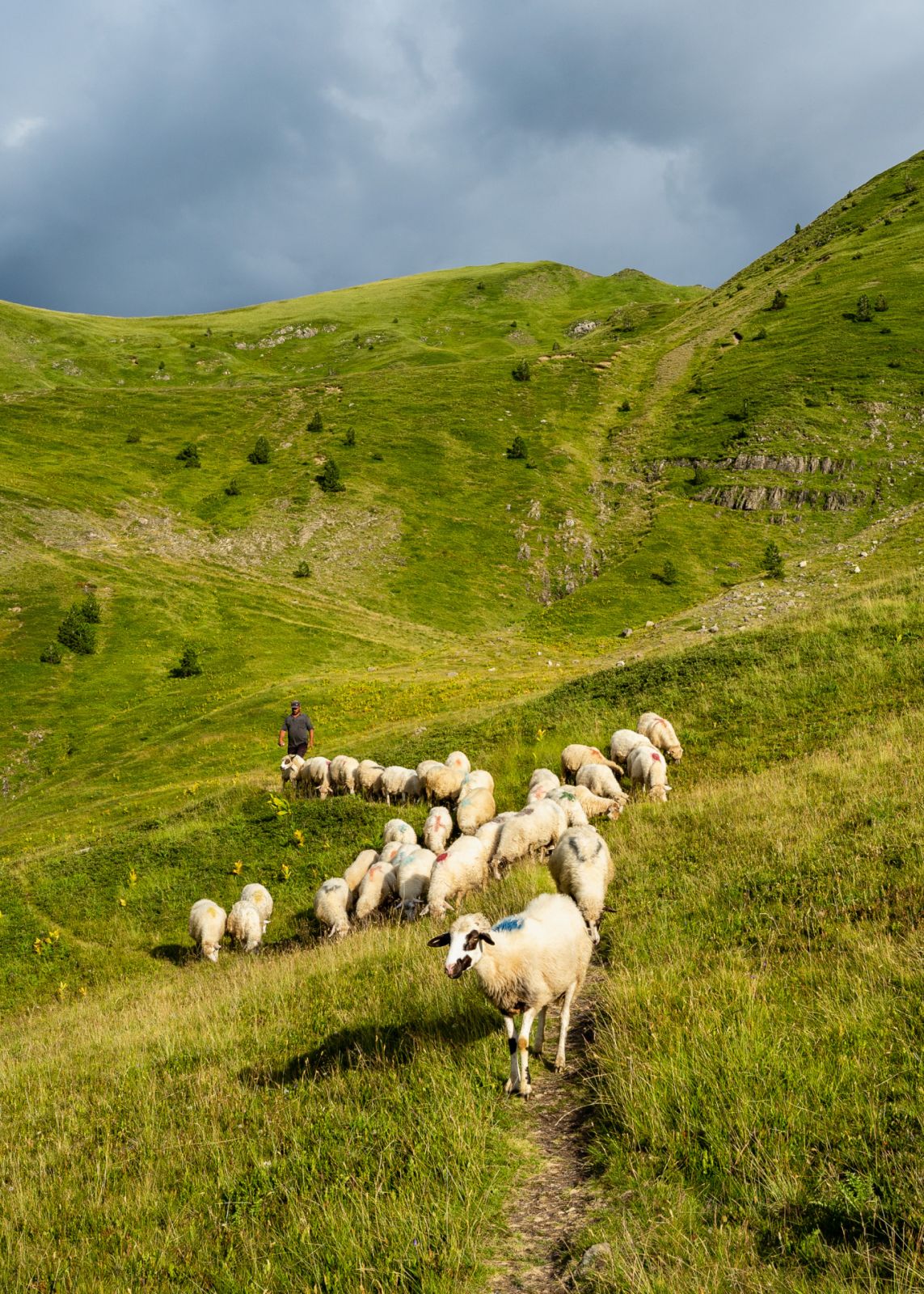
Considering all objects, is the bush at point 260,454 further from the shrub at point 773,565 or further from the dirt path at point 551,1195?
the dirt path at point 551,1195

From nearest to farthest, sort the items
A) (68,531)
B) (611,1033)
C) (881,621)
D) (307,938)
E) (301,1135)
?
1. (301,1135)
2. (611,1033)
3. (307,938)
4. (881,621)
5. (68,531)

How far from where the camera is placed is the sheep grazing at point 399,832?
55.6ft

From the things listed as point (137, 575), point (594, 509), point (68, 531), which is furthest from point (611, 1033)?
point (594, 509)

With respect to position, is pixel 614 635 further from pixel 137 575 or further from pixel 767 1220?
pixel 767 1220

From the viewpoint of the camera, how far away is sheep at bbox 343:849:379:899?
1560cm

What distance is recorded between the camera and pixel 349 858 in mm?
18016

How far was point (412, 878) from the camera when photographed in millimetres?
14047

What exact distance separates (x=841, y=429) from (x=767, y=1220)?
82210 millimetres

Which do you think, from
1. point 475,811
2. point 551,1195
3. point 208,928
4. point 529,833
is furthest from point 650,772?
point 551,1195

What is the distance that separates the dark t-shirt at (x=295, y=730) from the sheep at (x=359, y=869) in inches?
402

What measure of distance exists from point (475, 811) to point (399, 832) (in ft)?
7.40

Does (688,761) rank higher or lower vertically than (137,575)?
lower

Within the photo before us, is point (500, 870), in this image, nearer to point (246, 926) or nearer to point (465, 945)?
point (465, 945)

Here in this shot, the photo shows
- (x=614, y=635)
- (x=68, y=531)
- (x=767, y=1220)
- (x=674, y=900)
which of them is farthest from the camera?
(x=68, y=531)
